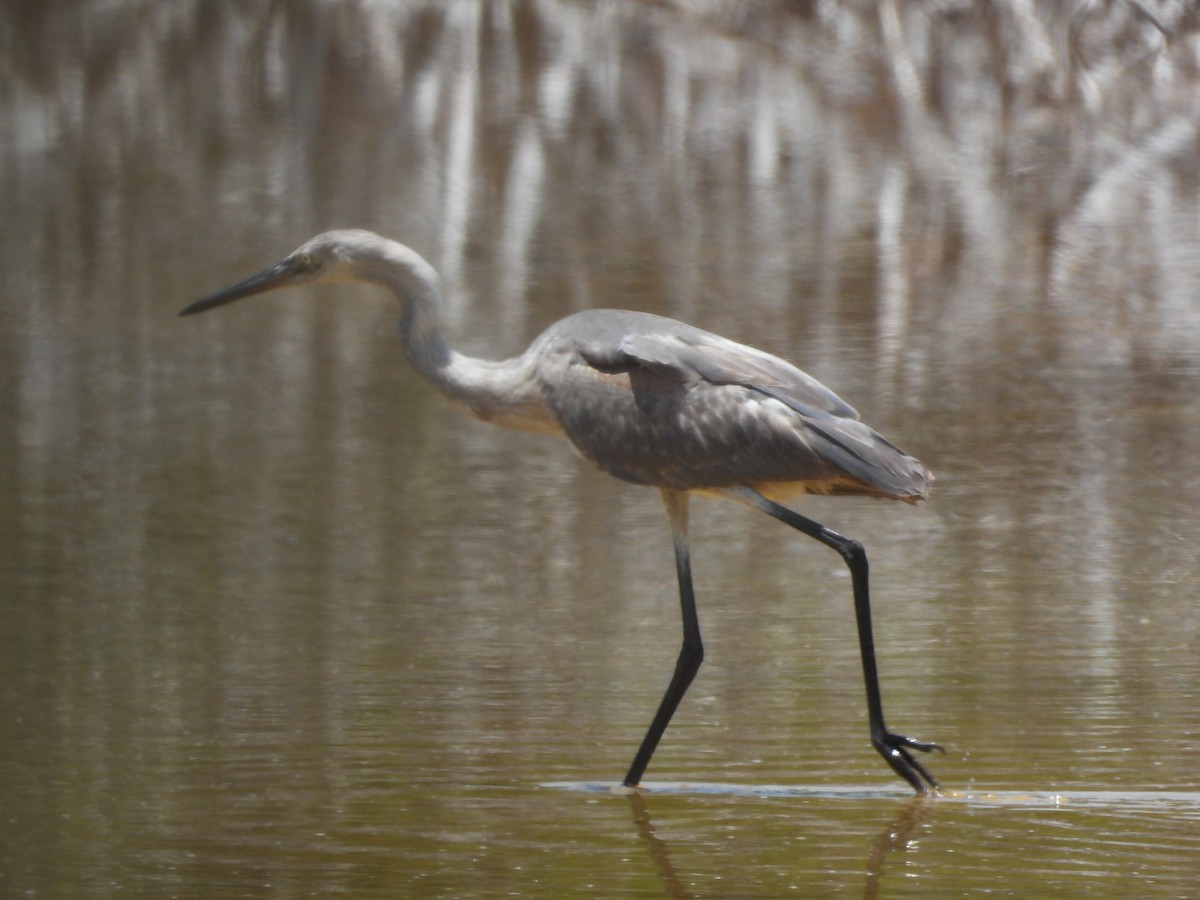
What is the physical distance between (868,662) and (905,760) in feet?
1.03

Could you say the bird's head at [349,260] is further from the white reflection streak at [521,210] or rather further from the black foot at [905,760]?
the white reflection streak at [521,210]

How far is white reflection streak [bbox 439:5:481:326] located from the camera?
16000 mm

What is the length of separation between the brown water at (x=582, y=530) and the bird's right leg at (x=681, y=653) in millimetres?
92

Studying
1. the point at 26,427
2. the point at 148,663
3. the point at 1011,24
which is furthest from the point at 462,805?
the point at 1011,24

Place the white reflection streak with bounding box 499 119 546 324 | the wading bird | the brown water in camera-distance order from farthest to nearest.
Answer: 1. the white reflection streak with bounding box 499 119 546 324
2. the wading bird
3. the brown water

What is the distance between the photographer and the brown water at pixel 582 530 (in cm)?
561

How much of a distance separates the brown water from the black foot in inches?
3.0

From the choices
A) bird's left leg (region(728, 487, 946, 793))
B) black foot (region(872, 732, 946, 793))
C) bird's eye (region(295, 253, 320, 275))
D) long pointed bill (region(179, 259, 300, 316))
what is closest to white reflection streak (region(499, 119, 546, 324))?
long pointed bill (region(179, 259, 300, 316))

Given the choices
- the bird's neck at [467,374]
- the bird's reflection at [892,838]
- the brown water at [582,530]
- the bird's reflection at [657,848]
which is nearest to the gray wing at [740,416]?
the bird's neck at [467,374]

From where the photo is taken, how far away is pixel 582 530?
359 inches

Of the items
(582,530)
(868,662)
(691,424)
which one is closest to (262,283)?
(691,424)

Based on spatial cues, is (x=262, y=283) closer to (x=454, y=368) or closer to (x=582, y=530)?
(x=454, y=368)

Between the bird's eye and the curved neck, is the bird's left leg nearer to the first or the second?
the curved neck

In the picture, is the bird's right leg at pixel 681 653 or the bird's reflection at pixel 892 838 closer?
the bird's reflection at pixel 892 838
